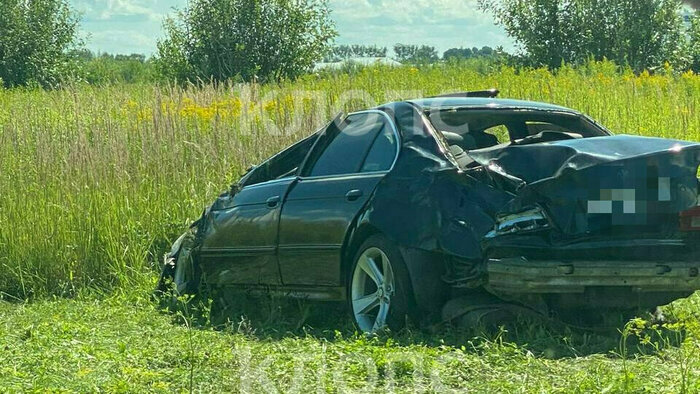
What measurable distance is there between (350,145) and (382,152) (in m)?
0.53

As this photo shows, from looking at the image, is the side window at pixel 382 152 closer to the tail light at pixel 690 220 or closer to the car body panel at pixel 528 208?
the car body panel at pixel 528 208

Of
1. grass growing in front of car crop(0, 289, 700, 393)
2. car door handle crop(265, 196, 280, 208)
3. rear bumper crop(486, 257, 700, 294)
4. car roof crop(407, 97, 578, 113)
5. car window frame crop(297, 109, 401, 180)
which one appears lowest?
grass growing in front of car crop(0, 289, 700, 393)

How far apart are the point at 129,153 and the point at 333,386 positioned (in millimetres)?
8115

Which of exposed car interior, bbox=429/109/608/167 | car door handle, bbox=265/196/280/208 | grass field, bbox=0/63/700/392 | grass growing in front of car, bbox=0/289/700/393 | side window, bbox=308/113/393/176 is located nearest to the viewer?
grass growing in front of car, bbox=0/289/700/393

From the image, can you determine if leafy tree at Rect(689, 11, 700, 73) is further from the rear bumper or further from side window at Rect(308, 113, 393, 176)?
the rear bumper

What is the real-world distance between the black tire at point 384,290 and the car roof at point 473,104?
1.07 meters

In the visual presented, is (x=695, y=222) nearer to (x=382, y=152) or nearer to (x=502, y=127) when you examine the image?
(x=502, y=127)

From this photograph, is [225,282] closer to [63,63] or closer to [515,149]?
[515,149]

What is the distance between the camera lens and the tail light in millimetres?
7027

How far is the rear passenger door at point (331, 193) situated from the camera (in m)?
7.98

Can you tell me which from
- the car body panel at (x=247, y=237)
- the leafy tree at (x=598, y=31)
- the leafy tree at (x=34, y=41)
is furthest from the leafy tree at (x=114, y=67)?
the leafy tree at (x=598, y=31)

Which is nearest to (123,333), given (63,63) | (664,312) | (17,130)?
(664,312)

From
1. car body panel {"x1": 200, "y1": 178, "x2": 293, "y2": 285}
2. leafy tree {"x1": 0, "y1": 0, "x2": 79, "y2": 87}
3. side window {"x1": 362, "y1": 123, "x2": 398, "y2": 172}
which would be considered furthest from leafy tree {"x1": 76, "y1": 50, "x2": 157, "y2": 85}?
side window {"x1": 362, "y1": 123, "x2": 398, "y2": 172}

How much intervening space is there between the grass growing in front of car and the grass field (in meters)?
0.02
